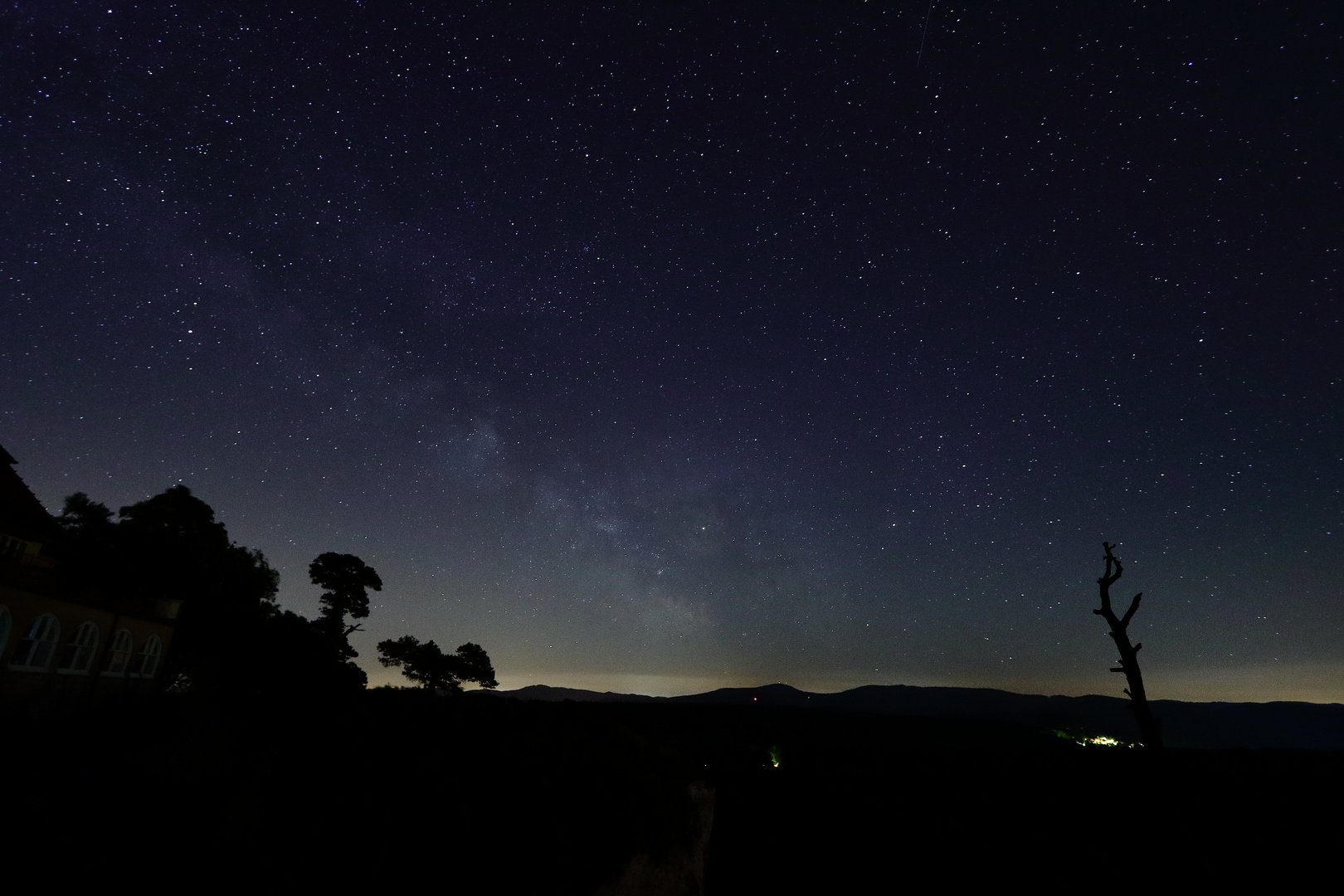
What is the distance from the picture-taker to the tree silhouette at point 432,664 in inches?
1590

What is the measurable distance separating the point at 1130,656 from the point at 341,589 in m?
41.0

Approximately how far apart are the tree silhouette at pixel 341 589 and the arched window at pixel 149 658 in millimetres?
13523

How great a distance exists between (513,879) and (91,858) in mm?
7428

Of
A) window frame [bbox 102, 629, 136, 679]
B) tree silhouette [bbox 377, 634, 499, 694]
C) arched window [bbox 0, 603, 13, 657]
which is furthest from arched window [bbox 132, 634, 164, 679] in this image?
tree silhouette [bbox 377, 634, 499, 694]

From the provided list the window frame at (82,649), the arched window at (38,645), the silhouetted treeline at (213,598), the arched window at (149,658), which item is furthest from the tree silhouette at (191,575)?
the arched window at (38,645)

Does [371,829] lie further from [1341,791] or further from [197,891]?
[1341,791]

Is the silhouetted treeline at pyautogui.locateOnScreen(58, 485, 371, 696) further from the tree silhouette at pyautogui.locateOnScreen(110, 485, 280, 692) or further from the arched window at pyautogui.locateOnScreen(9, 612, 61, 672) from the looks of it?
the arched window at pyautogui.locateOnScreen(9, 612, 61, 672)

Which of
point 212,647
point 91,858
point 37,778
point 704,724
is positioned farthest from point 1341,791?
point 704,724

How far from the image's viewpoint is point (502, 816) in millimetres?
12836

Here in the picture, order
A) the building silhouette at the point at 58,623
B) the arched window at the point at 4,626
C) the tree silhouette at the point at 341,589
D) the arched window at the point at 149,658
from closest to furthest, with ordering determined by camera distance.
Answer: the arched window at the point at 4,626
the building silhouette at the point at 58,623
the arched window at the point at 149,658
the tree silhouette at the point at 341,589

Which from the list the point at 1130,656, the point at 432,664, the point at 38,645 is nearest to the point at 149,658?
the point at 38,645

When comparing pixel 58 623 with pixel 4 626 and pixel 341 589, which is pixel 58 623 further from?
pixel 341 589

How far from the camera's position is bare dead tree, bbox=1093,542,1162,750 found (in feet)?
41.0

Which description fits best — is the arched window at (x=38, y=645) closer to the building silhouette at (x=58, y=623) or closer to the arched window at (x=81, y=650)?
the building silhouette at (x=58, y=623)
